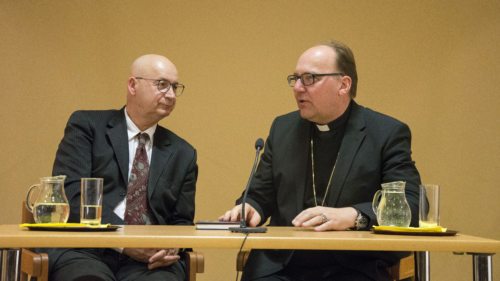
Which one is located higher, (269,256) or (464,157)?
(464,157)

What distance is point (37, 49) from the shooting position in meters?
5.58

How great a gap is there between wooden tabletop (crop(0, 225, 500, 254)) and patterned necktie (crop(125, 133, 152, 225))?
3.52 feet

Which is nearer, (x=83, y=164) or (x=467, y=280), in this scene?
(x=83, y=164)

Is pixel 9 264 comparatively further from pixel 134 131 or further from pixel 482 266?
pixel 482 266

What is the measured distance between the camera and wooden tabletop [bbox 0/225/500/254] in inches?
99.9

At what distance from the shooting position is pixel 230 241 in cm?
262

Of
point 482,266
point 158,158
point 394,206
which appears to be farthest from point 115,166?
point 482,266

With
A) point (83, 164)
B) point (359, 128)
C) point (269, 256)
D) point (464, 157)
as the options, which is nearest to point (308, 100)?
point (359, 128)

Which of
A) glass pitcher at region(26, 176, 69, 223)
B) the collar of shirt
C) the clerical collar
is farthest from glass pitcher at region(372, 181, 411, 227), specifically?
the collar of shirt

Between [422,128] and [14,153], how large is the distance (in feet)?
10.6

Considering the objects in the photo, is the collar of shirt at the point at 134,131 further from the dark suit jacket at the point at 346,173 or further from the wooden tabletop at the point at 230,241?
the wooden tabletop at the point at 230,241

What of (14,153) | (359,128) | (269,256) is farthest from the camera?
(14,153)

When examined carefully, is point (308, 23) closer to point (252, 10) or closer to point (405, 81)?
→ point (252, 10)

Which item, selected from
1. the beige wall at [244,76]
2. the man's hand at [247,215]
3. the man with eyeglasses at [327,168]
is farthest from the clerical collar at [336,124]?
the beige wall at [244,76]
